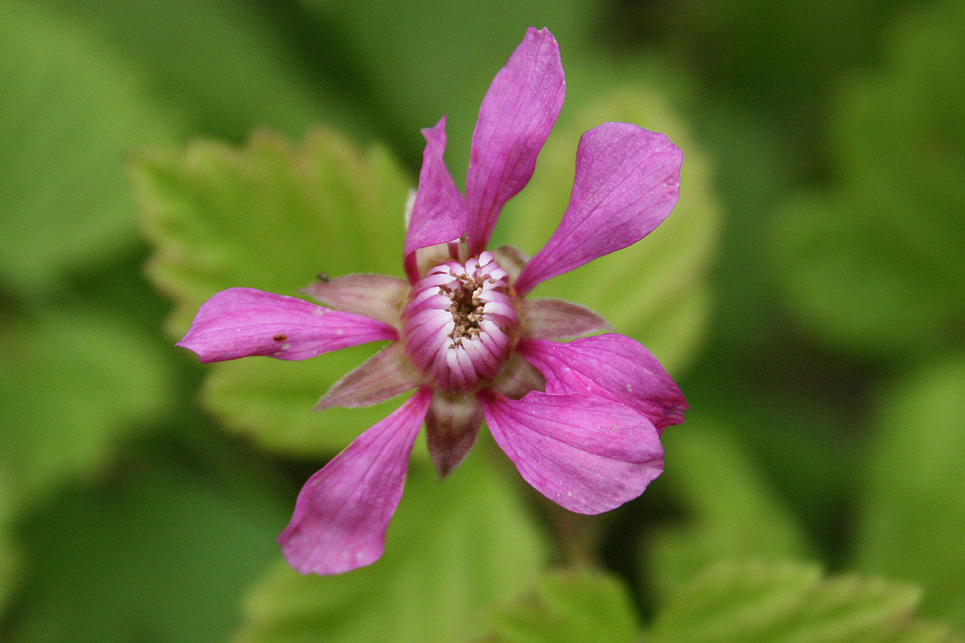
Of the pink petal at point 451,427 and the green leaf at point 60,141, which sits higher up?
the green leaf at point 60,141

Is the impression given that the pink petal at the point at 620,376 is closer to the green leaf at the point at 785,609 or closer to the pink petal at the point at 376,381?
the pink petal at the point at 376,381

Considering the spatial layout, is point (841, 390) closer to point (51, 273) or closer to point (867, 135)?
point (867, 135)

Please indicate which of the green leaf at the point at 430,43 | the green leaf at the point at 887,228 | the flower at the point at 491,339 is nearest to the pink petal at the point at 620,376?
the flower at the point at 491,339

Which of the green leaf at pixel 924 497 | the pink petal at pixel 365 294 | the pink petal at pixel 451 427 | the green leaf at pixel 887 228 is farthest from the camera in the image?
the green leaf at pixel 887 228

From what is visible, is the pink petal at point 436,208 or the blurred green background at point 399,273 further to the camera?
the blurred green background at point 399,273

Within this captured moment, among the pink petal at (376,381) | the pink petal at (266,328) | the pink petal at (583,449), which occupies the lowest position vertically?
the pink petal at (583,449)

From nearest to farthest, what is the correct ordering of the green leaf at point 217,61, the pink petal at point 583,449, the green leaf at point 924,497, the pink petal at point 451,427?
1. the pink petal at point 583,449
2. the pink petal at point 451,427
3. the green leaf at point 924,497
4. the green leaf at point 217,61

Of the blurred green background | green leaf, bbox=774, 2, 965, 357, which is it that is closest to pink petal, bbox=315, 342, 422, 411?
the blurred green background
